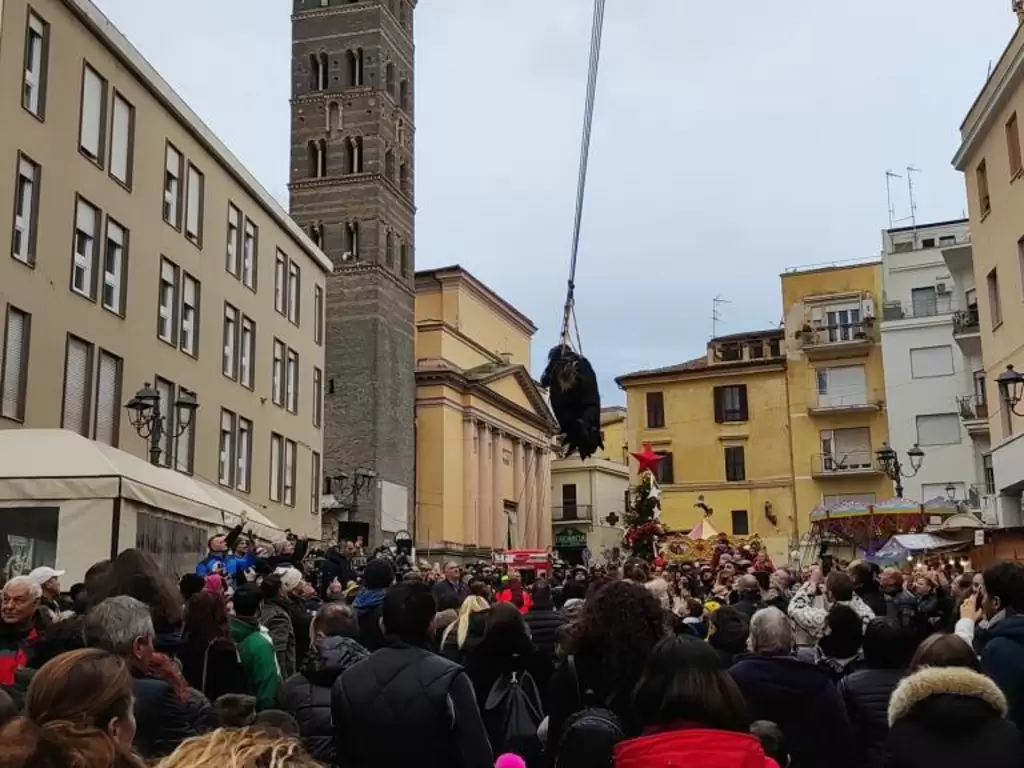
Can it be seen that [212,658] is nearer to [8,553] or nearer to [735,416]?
[8,553]

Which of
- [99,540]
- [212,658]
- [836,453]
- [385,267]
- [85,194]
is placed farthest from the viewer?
[385,267]

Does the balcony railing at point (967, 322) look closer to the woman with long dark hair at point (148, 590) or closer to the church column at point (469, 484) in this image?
the church column at point (469, 484)

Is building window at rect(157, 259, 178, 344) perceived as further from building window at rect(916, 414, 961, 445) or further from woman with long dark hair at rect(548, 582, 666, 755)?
building window at rect(916, 414, 961, 445)

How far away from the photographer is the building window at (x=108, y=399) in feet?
78.5

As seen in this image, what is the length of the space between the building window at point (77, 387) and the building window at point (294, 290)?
13.0 meters

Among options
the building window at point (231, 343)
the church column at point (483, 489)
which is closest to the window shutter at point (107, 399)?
A: the building window at point (231, 343)

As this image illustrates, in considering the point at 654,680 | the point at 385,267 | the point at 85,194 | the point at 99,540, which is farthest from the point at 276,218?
Result: the point at 654,680

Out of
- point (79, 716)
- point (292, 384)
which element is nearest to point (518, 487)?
point (292, 384)

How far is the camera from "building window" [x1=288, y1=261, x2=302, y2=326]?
1431 inches

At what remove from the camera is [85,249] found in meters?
23.5

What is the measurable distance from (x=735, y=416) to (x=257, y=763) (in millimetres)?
53028

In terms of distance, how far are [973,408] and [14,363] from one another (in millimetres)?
32094

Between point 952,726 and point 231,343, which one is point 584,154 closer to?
point 952,726

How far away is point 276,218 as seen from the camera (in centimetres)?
3506
